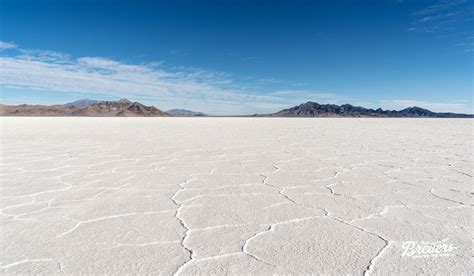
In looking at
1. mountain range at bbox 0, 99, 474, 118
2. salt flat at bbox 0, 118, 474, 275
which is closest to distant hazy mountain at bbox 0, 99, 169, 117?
mountain range at bbox 0, 99, 474, 118

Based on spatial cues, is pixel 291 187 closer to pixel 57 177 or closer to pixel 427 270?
pixel 427 270

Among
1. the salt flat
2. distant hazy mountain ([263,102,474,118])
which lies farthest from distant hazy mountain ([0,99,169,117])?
the salt flat

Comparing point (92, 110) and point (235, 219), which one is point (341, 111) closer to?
point (92, 110)

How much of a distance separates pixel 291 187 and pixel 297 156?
1742 millimetres

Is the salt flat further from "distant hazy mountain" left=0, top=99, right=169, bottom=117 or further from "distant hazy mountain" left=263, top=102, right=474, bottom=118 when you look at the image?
"distant hazy mountain" left=263, top=102, right=474, bottom=118

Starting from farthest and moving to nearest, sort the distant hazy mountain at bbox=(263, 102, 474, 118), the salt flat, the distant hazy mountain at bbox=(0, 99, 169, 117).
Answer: the distant hazy mountain at bbox=(263, 102, 474, 118) → the distant hazy mountain at bbox=(0, 99, 169, 117) → the salt flat

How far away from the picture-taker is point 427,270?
1.16m

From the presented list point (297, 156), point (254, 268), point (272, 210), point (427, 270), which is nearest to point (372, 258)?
point (427, 270)

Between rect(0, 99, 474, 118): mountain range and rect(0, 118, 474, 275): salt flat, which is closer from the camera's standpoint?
rect(0, 118, 474, 275): salt flat

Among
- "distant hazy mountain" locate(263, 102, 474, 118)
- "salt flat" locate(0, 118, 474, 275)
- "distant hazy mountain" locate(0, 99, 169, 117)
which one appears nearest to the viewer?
"salt flat" locate(0, 118, 474, 275)

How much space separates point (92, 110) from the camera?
74.4 meters

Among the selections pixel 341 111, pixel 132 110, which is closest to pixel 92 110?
pixel 132 110

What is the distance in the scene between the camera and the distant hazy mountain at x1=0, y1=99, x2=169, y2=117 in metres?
66.4

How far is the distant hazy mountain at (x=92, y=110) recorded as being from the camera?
218 ft
